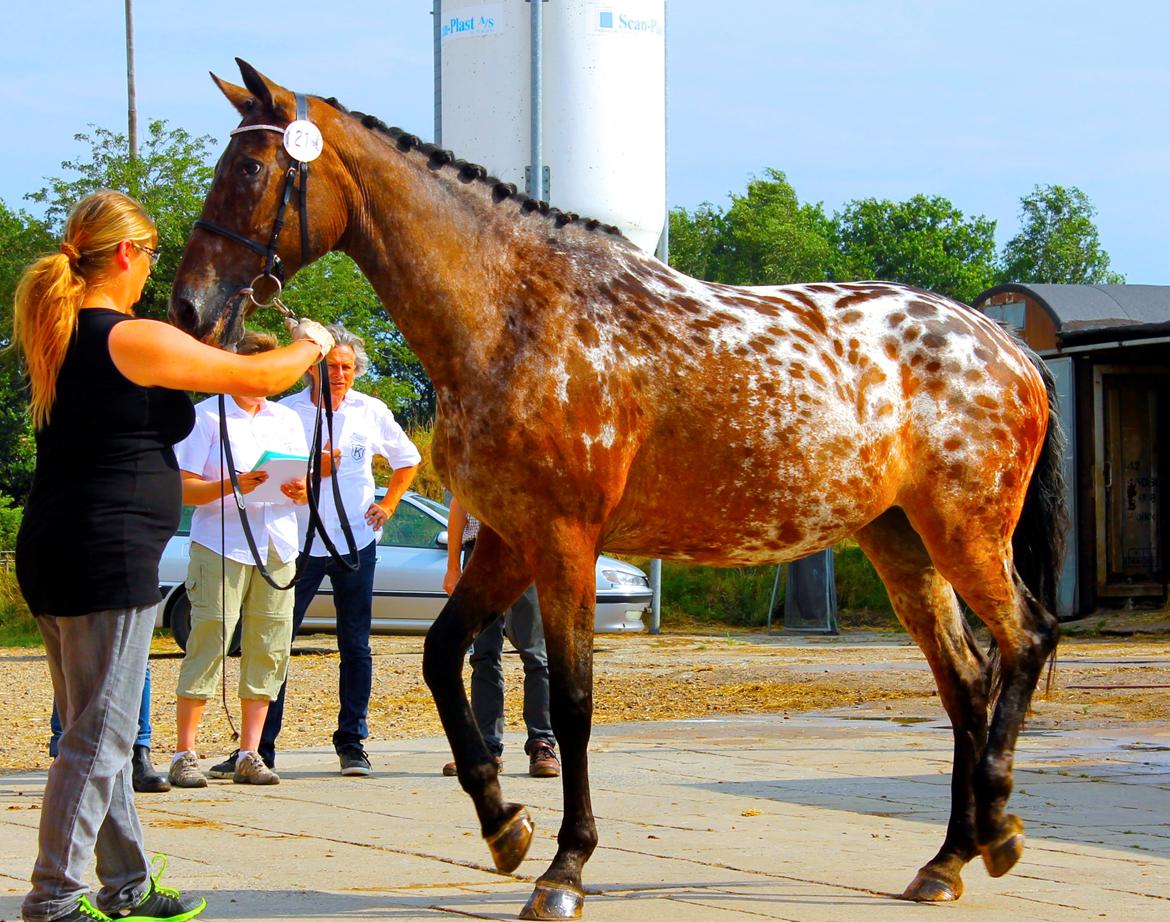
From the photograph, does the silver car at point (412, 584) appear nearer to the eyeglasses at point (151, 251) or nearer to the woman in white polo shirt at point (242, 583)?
the woman in white polo shirt at point (242, 583)

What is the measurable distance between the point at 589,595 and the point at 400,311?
1100 mm

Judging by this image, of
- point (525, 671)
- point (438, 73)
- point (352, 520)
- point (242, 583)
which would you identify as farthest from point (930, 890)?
point (438, 73)

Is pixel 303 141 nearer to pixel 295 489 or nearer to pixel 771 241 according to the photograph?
pixel 295 489

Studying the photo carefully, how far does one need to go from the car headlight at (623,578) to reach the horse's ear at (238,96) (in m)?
12.4

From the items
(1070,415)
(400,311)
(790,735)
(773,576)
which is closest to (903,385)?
(400,311)

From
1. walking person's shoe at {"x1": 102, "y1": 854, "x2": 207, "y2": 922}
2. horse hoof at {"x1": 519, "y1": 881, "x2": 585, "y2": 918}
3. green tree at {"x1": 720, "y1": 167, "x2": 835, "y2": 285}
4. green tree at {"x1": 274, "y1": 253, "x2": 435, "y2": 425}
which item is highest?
green tree at {"x1": 720, "y1": 167, "x2": 835, "y2": 285}

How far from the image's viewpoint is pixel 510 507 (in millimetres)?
4953

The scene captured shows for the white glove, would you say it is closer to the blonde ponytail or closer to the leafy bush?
the blonde ponytail

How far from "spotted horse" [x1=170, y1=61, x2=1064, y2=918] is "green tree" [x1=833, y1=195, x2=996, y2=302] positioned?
77.3m

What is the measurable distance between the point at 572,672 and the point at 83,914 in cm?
157

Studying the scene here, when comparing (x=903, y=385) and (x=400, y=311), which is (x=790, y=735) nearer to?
(x=903, y=385)

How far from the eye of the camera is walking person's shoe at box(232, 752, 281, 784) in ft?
25.1

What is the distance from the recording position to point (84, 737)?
4.25 meters

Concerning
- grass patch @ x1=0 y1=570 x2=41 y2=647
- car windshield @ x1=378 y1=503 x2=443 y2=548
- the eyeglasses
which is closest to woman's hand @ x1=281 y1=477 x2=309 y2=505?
the eyeglasses
